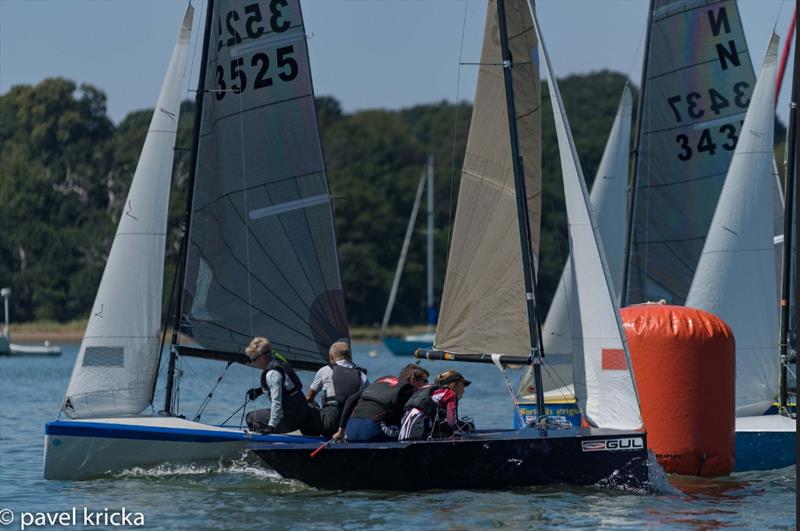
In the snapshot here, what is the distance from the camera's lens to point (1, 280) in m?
56.3

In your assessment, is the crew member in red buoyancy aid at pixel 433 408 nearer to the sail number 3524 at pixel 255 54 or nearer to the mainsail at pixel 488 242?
the mainsail at pixel 488 242

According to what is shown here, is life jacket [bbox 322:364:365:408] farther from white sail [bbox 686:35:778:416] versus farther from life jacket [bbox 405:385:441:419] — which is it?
white sail [bbox 686:35:778:416]

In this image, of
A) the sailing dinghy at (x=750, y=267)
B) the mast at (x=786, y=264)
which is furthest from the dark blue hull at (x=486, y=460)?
the mast at (x=786, y=264)

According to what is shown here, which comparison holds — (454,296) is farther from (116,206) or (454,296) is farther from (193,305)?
(116,206)

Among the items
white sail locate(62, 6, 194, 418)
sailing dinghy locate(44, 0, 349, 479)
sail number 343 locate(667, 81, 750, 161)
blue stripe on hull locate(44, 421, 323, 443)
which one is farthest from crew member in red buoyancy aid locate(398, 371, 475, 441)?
sail number 343 locate(667, 81, 750, 161)

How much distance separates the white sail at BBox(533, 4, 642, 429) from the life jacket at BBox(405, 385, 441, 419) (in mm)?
1430

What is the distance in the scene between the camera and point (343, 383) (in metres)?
13.3

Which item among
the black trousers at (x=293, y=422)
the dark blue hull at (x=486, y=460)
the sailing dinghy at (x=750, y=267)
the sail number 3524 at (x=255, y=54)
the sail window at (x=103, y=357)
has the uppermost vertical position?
the sail number 3524 at (x=255, y=54)

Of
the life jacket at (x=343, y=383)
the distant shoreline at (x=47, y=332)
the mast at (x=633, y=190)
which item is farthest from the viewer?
the distant shoreline at (x=47, y=332)

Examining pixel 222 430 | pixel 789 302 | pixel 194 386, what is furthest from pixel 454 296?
pixel 194 386

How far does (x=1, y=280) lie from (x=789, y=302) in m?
44.2

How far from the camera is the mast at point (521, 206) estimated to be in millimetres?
13586

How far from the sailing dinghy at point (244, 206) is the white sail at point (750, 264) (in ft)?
13.1

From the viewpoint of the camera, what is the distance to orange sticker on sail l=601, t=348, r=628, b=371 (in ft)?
42.1
